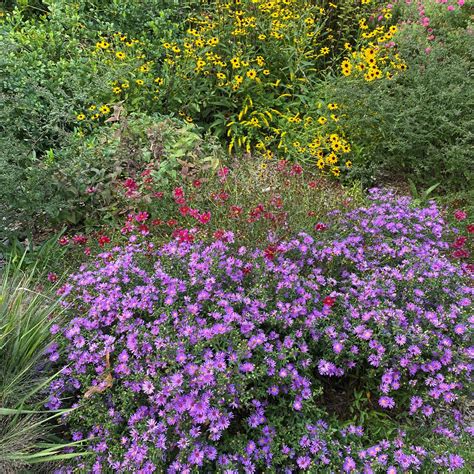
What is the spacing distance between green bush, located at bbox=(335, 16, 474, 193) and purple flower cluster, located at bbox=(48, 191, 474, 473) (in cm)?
172

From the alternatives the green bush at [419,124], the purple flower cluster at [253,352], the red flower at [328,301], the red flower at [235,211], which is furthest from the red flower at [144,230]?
the green bush at [419,124]

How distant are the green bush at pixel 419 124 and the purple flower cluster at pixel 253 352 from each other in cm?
172

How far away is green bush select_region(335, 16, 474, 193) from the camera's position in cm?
394

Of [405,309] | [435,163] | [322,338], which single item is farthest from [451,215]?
[322,338]

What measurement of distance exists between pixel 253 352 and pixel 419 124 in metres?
2.82

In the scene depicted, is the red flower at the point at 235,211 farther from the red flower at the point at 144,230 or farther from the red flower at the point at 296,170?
the red flower at the point at 296,170

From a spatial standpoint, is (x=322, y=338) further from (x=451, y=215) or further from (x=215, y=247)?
(x=451, y=215)

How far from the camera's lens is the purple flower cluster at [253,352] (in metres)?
1.83

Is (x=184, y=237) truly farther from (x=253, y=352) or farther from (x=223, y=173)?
(x=223, y=173)

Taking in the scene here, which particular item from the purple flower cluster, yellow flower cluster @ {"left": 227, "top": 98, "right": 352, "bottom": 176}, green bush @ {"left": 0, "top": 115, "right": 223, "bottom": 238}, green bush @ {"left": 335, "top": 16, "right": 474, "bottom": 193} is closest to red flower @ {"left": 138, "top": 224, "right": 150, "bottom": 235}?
the purple flower cluster

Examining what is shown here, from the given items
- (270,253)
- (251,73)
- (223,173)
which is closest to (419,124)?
(251,73)

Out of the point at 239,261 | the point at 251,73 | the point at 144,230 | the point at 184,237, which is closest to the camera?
the point at 239,261

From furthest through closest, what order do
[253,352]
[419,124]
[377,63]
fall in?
[377,63] → [419,124] → [253,352]

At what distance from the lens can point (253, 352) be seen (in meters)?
2.05
